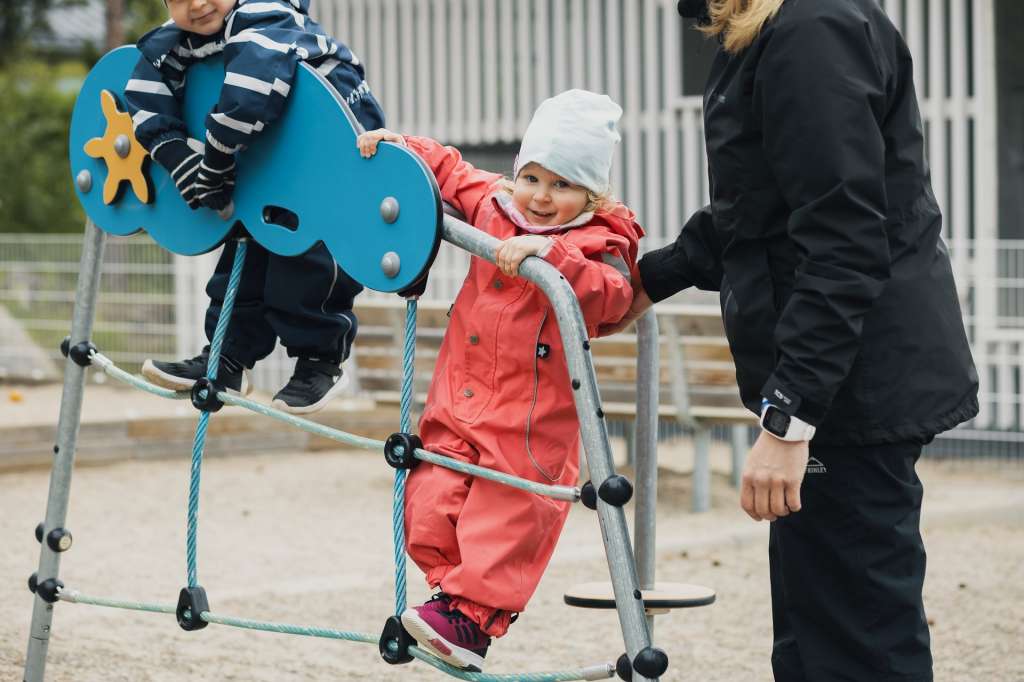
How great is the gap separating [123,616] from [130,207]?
1.92 meters

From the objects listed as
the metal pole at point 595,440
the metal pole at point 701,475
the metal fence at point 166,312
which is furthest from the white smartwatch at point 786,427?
the metal fence at point 166,312

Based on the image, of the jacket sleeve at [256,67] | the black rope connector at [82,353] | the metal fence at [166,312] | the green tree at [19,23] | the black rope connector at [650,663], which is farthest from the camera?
the green tree at [19,23]

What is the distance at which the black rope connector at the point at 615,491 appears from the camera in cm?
235

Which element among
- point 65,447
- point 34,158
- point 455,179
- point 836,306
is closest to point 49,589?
point 65,447

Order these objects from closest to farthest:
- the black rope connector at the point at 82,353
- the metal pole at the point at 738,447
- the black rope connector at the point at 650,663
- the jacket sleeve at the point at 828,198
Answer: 1. the jacket sleeve at the point at 828,198
2. the black rope connector at the point at 650,663
3. the black rope connector at the point at 82,353
4. the metal pole at the point at 738,447

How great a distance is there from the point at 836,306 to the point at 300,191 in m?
Answer: 1.14

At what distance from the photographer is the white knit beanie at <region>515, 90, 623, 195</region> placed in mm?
2584

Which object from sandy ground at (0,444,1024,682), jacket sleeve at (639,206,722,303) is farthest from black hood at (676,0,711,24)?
sandy ground at (0,444,1024,682)

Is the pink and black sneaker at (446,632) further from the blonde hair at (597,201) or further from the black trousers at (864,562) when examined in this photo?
the blonde hair at (597,201)

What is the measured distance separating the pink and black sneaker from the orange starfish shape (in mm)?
1201

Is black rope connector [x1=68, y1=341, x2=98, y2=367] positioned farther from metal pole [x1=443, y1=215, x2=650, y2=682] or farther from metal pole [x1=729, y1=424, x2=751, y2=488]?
metal pole [x1=729, y1=424, x2=751, y2=488]

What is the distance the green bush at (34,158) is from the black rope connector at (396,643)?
16300mm

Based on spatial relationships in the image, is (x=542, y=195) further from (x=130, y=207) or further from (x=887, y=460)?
(x=130, y=207)

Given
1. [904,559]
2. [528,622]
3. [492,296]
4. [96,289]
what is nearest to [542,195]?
[492,296]
